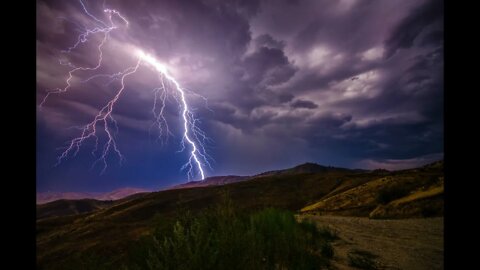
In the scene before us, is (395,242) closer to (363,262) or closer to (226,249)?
(363,262)

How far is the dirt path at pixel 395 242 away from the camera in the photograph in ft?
18.7

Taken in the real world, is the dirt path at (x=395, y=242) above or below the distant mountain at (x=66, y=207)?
above

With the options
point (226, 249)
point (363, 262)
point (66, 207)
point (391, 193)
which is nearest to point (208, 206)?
point (226, 249)

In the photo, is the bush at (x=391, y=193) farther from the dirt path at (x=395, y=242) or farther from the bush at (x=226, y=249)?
the bush at (x=226, y=249)

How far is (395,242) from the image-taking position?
298 inches

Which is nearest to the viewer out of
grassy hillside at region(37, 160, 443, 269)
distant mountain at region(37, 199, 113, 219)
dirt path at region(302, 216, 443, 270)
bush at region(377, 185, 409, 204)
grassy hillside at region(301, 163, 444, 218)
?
dirt path at region(302, 216, 443, 270)

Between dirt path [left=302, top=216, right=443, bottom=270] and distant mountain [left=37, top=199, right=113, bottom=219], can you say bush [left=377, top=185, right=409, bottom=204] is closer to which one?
dirt path [left=302, top=216, right=443, bottom=270]

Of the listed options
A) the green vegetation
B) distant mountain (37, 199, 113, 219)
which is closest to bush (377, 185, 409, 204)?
the green vegetation

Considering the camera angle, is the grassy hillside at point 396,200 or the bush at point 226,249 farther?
the grassy hillside at point 396,200

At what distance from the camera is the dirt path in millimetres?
5703

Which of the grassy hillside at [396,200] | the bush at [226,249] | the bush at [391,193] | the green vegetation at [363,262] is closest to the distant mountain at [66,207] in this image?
the grassy hillside at [396,200]
